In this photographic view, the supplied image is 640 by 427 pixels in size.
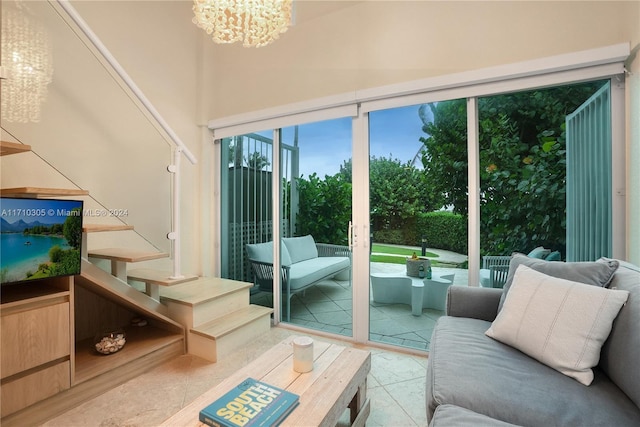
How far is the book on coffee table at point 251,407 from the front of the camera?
1015mm

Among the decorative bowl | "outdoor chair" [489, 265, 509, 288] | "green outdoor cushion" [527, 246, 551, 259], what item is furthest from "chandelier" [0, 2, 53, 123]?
"green outdoor cushion" [527, 246, 551, 259]

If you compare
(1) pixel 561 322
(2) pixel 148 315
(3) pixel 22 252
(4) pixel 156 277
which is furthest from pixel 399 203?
(3) pixel 22 252

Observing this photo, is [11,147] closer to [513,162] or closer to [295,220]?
[295,220]

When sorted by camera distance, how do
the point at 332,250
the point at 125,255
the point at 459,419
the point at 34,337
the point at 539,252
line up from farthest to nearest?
the point at 332,250 < the point at 539,252 < the point at 125,255 < the point at 34,337 < the point at 459,419

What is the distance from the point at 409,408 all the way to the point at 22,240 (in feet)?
7.34

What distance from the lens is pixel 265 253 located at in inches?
123

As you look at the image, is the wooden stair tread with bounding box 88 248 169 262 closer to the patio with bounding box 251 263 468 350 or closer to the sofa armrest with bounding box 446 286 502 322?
the patio with bounding box 251 263 468 350

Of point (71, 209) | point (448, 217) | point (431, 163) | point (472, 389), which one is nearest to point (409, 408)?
point (472, 389)

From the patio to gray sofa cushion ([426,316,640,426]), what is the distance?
1074 millimetres

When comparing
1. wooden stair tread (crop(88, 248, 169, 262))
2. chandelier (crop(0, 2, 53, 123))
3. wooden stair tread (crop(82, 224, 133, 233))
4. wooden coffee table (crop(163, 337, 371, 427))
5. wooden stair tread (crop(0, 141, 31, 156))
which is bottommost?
wooden coffee table (crop(163, 337, 371, 427))

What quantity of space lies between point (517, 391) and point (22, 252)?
2.27 metres

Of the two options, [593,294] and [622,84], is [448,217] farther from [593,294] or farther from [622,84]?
[622,84]

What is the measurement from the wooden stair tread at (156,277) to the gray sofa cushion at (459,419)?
188 cm

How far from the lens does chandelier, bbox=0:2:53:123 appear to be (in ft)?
5.43
